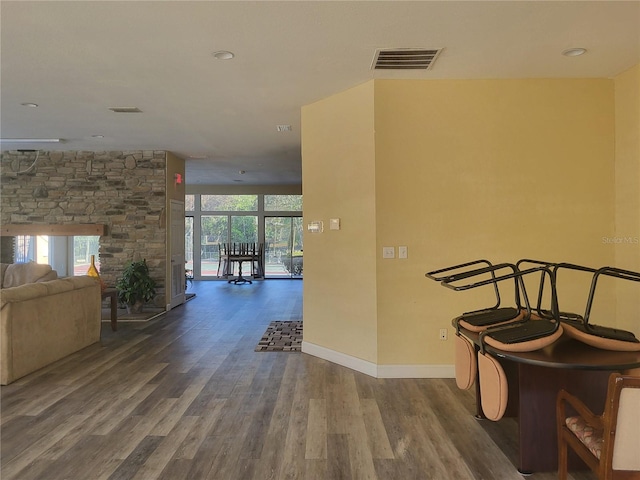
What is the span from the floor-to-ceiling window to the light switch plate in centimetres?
848

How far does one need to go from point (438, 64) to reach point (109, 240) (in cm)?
620

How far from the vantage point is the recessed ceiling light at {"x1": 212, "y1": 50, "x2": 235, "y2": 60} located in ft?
10.3

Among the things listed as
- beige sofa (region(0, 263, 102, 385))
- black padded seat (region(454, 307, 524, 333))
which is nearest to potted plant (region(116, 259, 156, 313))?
Result: beige sofa (region(0, 263, 102, 385))

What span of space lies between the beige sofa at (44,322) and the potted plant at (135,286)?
1.46 meters

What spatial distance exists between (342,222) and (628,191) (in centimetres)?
269

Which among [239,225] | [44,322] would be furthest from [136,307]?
[239,225]

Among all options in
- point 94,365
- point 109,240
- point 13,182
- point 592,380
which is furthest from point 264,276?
point 592,380

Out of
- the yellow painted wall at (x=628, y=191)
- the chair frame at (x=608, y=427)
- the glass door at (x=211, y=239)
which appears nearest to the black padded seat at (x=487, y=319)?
the chair frame at (x=608, y=427)

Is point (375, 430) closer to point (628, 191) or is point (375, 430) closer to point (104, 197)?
point (628, 191)

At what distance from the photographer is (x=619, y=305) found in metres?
3.65

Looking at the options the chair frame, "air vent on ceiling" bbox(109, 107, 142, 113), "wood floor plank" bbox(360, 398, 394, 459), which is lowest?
"wood floor plank" bbox(360, 398, 394, 459)

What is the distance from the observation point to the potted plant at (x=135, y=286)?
6.44m

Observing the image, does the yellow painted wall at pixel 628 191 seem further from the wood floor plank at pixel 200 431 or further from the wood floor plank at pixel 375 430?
the wood floor plank at pixel 200 431

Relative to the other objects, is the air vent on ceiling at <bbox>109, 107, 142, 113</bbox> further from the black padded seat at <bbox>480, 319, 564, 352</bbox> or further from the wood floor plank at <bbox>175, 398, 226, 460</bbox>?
the black padded seat at <bbox>480, 319, 564, 352</bbox>
